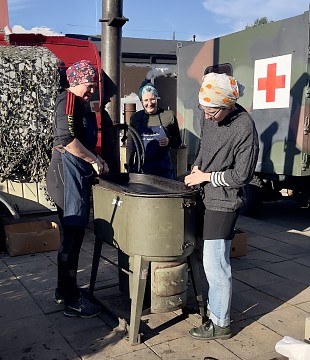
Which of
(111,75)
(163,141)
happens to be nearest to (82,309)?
(163,141)

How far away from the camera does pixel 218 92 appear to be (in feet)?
8.80

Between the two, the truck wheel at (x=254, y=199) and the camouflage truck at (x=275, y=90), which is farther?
the truck wheel at (x=254, y=199)

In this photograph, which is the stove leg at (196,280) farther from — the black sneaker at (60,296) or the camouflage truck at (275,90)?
the camouflage truck at (275,90)

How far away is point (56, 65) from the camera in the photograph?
16.3 ft

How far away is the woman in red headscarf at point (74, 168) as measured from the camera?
122 inches

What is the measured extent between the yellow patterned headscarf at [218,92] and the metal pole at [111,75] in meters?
1.25

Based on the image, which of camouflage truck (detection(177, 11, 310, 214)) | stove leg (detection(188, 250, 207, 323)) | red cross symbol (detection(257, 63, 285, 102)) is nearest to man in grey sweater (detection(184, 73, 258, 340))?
stove leg (detection(188, 250, 207, 323))

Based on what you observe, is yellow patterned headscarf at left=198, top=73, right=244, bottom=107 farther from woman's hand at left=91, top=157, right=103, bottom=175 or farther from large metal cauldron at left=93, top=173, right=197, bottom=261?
woman's hand at left=91, top=157, right=103, bottom=175

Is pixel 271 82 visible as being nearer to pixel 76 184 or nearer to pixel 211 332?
A: pixel 76 184

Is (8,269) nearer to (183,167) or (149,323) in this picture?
(149,323)

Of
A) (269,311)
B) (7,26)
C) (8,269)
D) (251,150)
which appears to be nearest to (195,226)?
(251,150)

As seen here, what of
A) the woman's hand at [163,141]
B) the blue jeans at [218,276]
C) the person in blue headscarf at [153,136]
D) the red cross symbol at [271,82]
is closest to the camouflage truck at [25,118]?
the person in blue headscarf at [153,136]

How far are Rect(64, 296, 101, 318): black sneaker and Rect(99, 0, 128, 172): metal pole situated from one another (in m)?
1.24

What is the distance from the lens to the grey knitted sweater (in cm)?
274
